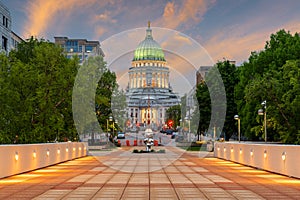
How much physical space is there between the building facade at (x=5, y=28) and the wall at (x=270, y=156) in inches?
1945

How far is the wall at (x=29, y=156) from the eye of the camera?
21.4 meters

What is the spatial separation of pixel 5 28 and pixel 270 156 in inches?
2378

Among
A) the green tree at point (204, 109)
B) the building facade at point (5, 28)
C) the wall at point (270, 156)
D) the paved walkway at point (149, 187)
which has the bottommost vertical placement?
the paved walkway at point (149, 187)

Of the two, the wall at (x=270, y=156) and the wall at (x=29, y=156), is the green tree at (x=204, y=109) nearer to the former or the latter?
the wall at (x=270, y=156)

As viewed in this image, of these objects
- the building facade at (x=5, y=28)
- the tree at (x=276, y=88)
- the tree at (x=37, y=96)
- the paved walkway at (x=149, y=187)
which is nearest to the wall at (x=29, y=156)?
the paved walkway at (x=149, y=187)

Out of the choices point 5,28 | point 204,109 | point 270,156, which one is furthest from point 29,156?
point 5,28

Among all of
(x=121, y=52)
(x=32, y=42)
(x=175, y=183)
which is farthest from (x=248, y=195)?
(x=32, y=42)

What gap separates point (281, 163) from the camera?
2297cm

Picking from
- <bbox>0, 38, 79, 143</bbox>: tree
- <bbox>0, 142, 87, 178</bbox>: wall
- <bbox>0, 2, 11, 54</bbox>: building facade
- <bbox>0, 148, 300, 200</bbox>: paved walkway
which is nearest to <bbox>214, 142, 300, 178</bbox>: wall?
<bbox>0, 148, 300, 200</bbox>: paved walkway

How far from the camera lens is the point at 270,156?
24984 millimetres

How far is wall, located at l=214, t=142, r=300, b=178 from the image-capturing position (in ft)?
69.5

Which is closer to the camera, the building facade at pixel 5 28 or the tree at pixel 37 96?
the tree at pixel 37 96

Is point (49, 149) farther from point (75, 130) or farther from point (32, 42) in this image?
point (32, 42)

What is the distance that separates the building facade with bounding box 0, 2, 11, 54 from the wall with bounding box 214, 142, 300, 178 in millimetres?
49401
